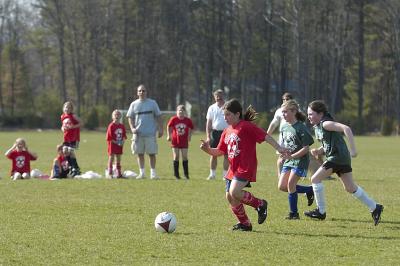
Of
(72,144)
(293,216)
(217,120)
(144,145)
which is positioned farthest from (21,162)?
(293,216)

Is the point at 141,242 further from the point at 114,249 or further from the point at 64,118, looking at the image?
the point at 64,118

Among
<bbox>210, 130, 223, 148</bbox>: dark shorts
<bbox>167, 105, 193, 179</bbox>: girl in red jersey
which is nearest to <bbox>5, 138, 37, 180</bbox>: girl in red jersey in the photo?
<bbox>167, 105, 193, 179</bbox>: girl in red jersey

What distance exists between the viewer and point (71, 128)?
17.6 meters

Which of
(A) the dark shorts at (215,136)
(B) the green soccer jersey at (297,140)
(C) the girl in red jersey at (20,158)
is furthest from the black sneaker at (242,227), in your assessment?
(C) the girl in red jersey at (20,158)

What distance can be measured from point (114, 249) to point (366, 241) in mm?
2843

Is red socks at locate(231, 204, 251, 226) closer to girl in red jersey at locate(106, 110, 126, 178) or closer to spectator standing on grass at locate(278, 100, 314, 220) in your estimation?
spectator standing on grass at locate(278, 100, 314, 220)

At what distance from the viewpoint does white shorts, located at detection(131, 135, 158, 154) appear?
1734 cm

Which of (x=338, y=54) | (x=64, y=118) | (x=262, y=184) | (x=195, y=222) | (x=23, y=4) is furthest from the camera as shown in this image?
(x=23, y=4)

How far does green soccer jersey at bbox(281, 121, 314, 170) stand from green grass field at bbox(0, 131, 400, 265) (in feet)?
2.54

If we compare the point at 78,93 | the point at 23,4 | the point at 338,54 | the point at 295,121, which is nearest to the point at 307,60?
the point at 338,54

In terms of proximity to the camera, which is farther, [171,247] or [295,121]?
[295,121]

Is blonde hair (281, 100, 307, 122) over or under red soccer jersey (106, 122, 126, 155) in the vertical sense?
over

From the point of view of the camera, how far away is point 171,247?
8250mm

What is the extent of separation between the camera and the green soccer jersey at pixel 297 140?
35.0 feet
